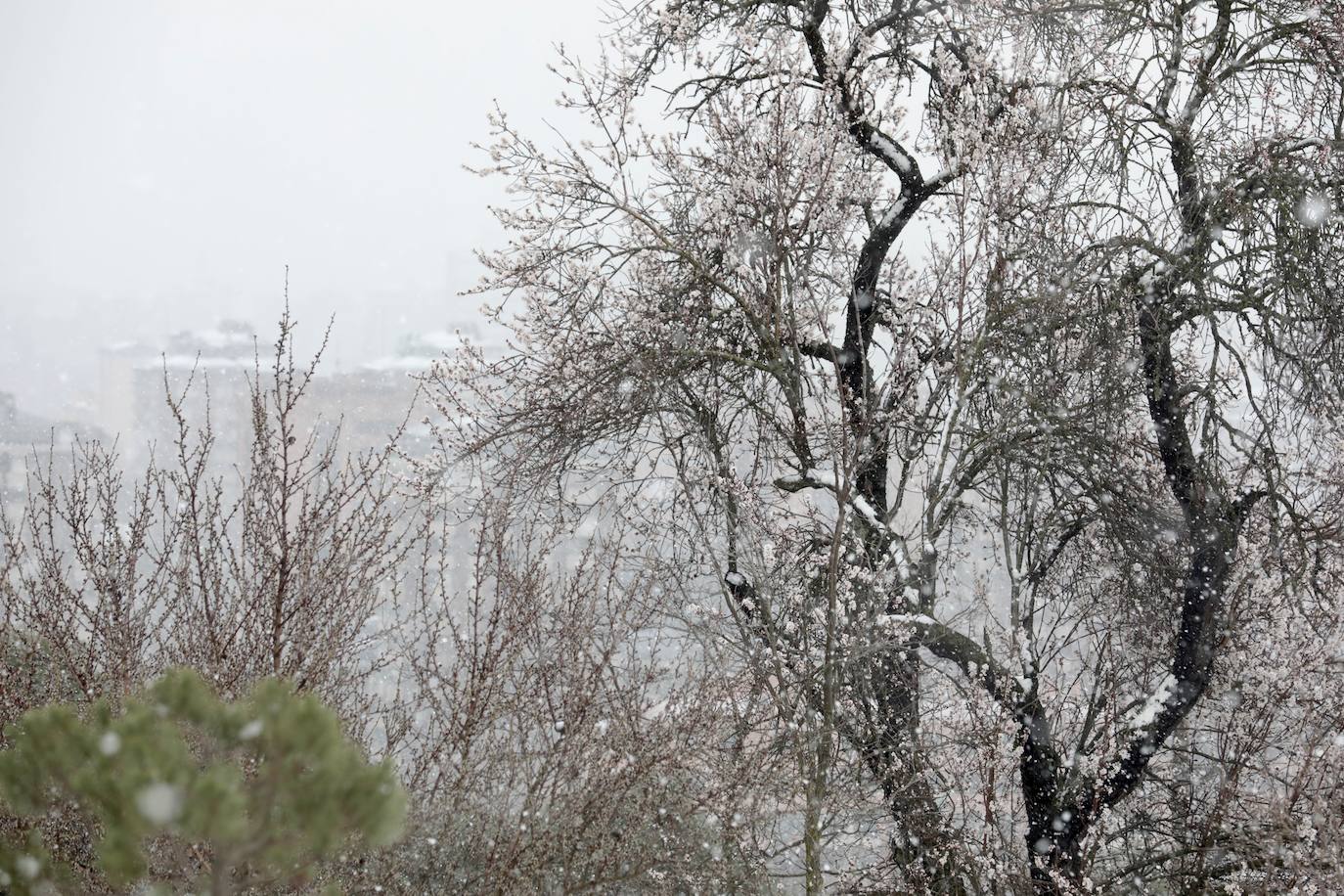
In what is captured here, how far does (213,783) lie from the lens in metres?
1.17

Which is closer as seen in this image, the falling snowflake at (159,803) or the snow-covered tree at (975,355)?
the falling snowflake at (159,803)

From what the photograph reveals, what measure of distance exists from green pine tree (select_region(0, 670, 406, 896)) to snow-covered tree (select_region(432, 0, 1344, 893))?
10.6ft

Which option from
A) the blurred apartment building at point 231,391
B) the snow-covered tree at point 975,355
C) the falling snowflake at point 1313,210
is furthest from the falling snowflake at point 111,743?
the blurred apartment building at point 231,391

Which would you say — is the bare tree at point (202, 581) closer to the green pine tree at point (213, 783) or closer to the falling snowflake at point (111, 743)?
the green pine tree at point (213, 783)

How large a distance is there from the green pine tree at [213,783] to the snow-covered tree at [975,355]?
3.24 metres

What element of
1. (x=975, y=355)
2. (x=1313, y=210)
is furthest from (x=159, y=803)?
(x=1313, y=210)

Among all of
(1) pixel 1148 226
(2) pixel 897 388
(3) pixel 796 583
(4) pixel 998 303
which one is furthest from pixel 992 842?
(1) pixel 1148 226

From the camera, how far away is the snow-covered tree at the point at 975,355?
4.79 meters

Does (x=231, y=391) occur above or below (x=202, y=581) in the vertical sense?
above

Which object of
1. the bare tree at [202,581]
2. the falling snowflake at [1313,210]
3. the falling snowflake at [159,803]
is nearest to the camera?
the falling snowflake at [159,803]

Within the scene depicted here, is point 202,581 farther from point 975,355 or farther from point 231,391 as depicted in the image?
point 231,391

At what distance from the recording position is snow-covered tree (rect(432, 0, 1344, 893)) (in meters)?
4.79

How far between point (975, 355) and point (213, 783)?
4.43 meters

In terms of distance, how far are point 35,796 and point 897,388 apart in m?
4.93
